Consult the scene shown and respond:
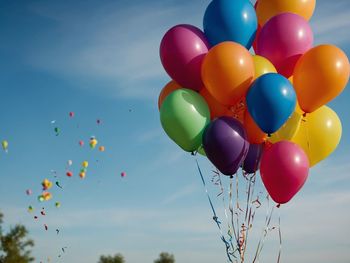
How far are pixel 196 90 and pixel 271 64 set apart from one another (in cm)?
110

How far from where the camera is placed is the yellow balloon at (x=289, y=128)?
692cm

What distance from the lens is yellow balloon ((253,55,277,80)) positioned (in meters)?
6.49

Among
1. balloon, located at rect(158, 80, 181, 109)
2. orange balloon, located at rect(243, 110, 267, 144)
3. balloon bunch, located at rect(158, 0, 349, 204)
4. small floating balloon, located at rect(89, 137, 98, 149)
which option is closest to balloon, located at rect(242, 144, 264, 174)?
balloon bunch, located at rect(158, 0, 349, 204)

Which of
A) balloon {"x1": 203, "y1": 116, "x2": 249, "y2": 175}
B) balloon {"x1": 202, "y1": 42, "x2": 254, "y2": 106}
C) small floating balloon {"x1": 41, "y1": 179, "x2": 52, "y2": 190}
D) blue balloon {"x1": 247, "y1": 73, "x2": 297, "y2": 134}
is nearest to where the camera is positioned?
blue balloon {"x1": 247, "y1": 73, "x2": 297, "y2": 134}

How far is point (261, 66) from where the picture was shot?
6516 mm

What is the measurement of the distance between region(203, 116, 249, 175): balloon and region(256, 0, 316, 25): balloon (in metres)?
1.78

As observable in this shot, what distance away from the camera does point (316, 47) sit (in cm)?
666

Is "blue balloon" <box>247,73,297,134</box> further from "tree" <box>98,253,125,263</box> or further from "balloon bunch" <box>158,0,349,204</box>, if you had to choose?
"tree" <box>98,253,125,263</box>

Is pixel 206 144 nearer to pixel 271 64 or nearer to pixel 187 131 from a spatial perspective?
pixel 187 131

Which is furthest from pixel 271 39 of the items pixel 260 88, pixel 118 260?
pixel 118 260

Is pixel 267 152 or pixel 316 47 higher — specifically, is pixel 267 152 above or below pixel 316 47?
below

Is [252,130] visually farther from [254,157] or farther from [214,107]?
[214,107]

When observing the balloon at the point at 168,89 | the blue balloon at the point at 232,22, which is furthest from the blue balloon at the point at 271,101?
the balloon at the point at 168,89

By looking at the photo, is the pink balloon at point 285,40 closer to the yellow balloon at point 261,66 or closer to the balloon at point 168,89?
the yellow balloon at point 261,66
